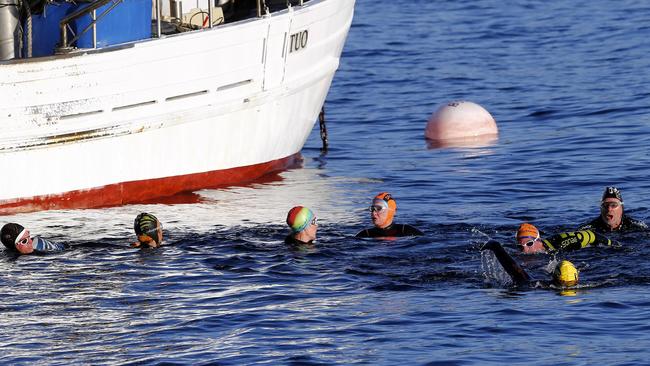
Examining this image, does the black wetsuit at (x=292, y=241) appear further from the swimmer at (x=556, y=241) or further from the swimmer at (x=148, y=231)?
the swimmer at (x=556, y=241)

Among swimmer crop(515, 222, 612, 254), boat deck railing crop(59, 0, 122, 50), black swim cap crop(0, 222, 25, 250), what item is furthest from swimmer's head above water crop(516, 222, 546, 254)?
boat deck railing crop(59, 0, 122, 50)

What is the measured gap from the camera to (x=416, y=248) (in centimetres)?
1705

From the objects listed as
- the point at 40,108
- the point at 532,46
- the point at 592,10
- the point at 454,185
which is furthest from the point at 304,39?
the point at 592,10

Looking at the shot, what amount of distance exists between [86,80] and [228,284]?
424 cm

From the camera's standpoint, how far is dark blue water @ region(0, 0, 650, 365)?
43.0 ft

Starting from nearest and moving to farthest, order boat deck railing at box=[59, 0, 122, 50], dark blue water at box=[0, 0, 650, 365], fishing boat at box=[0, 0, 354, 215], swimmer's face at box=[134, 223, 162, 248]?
dark blue water at box=[0, 0, 650, 365] < swimmer's face at box=[134, 223, 162, 248] < boat deck railing at box=[59, 0, 122, 50] < fishing boat at box=[0, 0, 354, 215]

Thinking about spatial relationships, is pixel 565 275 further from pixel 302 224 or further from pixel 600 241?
pixel 302 224

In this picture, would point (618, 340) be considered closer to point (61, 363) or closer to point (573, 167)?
point (61, 363)

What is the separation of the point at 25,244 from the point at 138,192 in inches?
131

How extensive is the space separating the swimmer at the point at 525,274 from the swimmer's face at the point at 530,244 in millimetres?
1036

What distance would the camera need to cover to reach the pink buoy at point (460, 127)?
25.8 metres

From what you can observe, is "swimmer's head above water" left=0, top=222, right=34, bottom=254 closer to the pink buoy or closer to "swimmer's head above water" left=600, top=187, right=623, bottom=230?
"swimmer's head above water" left=600, top=187, right=623, bottom=230

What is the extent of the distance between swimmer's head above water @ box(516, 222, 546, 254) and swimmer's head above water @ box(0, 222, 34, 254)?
5.83m

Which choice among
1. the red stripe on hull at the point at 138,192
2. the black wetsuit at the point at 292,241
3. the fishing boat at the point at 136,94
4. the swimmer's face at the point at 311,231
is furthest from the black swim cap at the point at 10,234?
the swimmer's face at the point at 311,231
